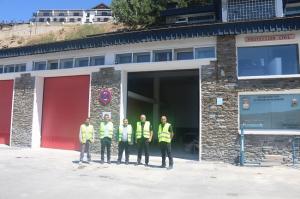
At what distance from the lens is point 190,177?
→ 11.4 metres

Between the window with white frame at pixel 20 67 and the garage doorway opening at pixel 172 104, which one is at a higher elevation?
the window with white frame at pixel 20 67

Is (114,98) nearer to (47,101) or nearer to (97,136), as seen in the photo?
(97,136)

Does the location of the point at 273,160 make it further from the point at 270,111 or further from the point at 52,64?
the point at 52,64

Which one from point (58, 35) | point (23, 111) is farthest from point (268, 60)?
point (58, 35)

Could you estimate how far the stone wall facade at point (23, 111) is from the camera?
19406 mm

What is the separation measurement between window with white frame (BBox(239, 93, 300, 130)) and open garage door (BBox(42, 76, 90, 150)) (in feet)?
25.0

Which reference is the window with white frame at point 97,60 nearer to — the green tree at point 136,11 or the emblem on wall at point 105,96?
the emblem on wall at point 105,96

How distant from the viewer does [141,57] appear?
672 inches

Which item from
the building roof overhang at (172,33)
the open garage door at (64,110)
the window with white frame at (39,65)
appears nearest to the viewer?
the building roof overhang at (172,33)

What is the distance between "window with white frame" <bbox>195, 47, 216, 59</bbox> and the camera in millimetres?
15601

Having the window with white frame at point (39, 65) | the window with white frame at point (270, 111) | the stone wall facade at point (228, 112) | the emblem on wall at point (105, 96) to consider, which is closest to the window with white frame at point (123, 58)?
the emblem on wall at point (105, 96)

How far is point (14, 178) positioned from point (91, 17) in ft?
281

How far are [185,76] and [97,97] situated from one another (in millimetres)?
4322

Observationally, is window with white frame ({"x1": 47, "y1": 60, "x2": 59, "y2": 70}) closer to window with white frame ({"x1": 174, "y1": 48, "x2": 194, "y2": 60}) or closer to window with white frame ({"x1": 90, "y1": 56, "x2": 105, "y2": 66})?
window with white frame ({"x1": 90, "y1": 56, "x2": 105, "y2": 66})
